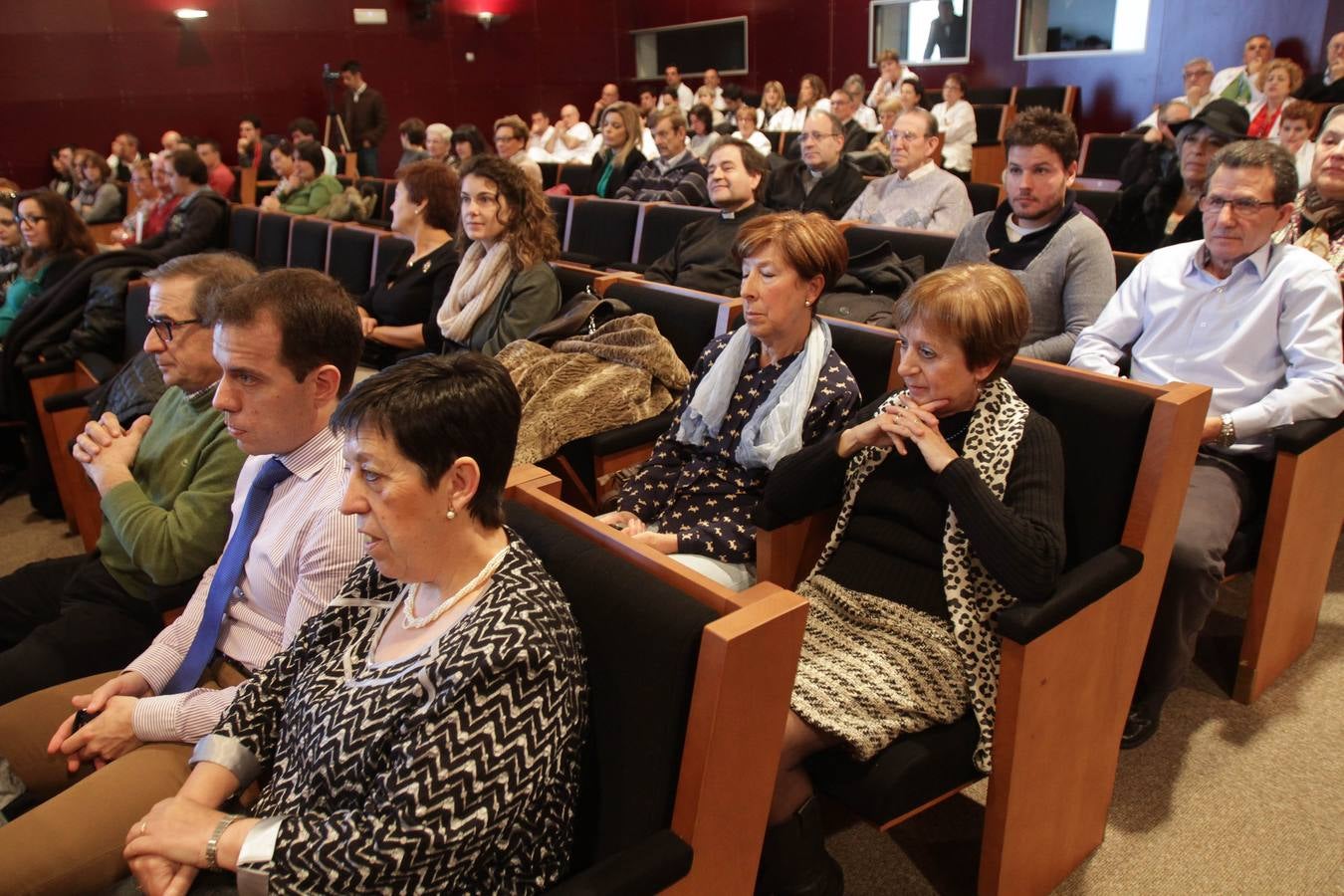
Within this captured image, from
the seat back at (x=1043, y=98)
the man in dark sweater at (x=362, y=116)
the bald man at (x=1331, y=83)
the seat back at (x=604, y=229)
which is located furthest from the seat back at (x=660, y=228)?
the man in dark sweater at (x=362, y=116)

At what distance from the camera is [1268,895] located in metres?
1.68

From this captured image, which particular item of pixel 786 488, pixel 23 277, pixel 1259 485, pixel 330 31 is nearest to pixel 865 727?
pixel 786 488

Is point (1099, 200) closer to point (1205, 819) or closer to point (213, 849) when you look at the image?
point (1205, 819)

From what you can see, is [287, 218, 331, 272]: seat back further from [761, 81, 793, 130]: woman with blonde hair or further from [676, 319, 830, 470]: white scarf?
[761, 81, 793, 130]: woman with blonde hair

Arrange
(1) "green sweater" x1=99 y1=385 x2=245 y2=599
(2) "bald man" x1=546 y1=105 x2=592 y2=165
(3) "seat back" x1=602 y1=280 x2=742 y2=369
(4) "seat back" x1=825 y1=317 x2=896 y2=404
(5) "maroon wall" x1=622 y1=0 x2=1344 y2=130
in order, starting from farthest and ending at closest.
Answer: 1. (2) "bald man" x1=546 y1=105 x2=592 y2=165
2. (5) "maroon wall" x1=622 y1=0 x2=1344 y2=130
3. (3) "seat back" x1=602 y1=280 x2=742 y2=369
4. (4) "seat back" x1=825 y1=317 x2=896 y2=404
5. (1) "green sweater" x1=99 y1=385 x2=245 y2=599

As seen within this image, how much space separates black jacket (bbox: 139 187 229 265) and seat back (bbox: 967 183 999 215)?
4089 millimetres

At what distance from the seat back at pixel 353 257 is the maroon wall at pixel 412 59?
669cm

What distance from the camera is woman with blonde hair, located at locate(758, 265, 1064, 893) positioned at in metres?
1.42

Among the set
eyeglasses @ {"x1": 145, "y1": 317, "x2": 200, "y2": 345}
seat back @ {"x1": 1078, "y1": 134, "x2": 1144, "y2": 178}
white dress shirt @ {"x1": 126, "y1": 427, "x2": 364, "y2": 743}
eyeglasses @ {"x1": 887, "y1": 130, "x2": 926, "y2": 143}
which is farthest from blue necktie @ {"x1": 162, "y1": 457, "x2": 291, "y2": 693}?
seat back @ {"x1": 1078, "y1": 134, "x2": 1144, "y2": 178}

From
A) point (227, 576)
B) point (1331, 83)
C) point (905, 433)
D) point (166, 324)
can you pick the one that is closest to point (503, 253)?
point (166, 324)

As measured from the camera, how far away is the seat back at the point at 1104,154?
6.51 meters

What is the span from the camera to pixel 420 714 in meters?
1.01

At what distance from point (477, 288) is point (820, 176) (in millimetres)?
2019

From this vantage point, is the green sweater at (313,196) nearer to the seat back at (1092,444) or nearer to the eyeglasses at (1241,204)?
the eyeglasses at (1241,204)
